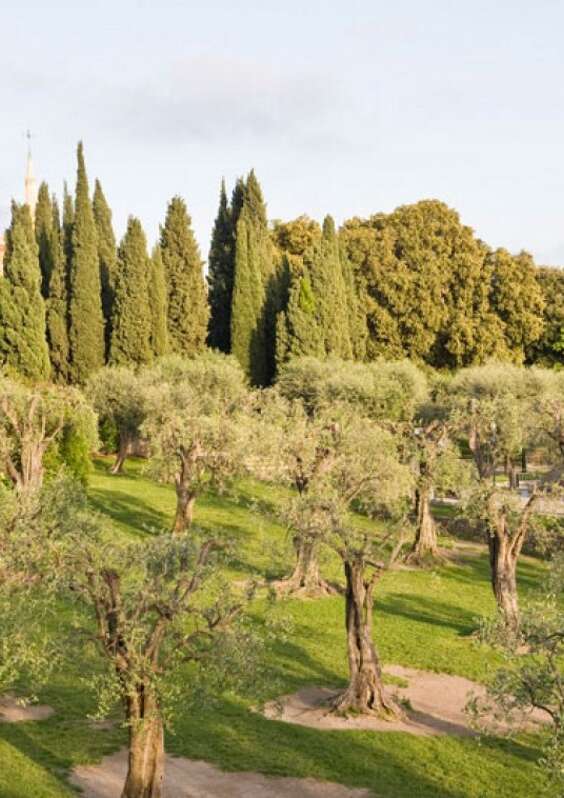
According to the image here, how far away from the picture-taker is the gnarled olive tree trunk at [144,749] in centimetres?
1703

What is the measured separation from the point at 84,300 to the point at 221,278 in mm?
15199

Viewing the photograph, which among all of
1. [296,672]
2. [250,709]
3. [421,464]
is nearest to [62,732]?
[250,709]

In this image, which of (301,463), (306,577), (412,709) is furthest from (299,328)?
(412,709)

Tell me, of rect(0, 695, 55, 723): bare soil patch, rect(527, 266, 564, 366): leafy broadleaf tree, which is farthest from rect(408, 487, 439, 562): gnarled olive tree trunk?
rect(527, 266, 564, 366): leafy broadleaf tree

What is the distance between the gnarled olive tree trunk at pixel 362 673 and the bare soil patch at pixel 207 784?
4.37 m

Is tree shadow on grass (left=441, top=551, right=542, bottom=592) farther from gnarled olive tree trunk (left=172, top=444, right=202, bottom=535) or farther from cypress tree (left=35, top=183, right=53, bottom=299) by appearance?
cypress tree (left=35, top=183, right=53, bottom=299)

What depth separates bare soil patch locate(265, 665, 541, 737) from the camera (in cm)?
2309

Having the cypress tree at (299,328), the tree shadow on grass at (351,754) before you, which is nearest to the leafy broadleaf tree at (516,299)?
the cypress tree at (299,328)

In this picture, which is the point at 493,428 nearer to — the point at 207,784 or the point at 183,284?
the point at 207,784

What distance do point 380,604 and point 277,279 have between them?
42.2 m

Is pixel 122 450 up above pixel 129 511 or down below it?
above

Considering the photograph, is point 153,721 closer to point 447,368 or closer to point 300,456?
point 300,456

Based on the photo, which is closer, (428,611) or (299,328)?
(428,611)

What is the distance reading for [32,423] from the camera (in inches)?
1569
